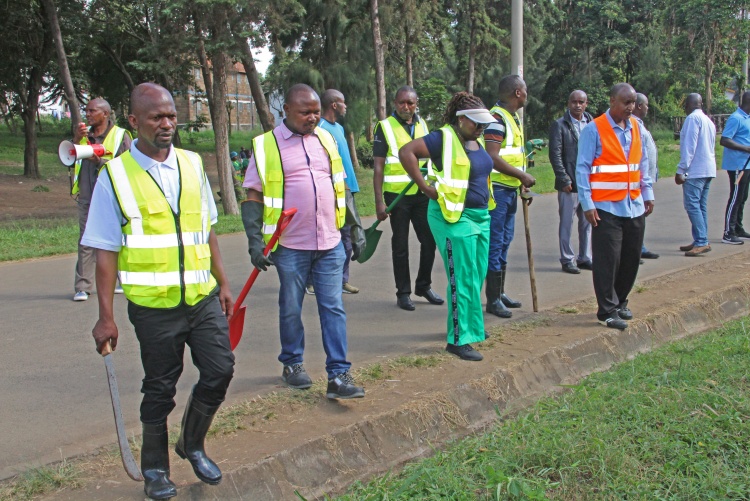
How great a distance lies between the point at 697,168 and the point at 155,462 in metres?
8.21

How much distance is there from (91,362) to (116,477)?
87.4 inches

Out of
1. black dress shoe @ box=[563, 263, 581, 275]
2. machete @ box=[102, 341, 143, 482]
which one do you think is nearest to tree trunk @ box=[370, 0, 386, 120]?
black dress shoe @ box=[563, 263, 581, 275]

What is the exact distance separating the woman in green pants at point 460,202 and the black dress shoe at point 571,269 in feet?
11.5

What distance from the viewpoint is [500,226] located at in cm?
682

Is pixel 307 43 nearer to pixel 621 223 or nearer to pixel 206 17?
pixel 206 17

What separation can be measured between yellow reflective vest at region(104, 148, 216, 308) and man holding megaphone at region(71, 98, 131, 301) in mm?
3930

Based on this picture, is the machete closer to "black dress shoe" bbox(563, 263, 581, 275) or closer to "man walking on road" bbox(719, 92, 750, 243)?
"black dress shoe" bbox(563, 263, 581, 275)

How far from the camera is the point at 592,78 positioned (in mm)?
43344

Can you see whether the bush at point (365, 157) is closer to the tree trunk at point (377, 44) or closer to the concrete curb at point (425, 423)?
the tree trunk at point (377, 44)

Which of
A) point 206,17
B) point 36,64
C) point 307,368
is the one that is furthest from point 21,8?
point 307,368

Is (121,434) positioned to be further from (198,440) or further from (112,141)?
(112,141)

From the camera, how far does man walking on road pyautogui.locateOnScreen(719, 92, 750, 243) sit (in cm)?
990

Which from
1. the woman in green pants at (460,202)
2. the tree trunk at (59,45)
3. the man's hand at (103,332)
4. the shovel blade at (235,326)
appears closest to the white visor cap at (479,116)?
the woman in green pants at (460,202)

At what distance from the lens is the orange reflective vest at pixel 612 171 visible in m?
6.24
